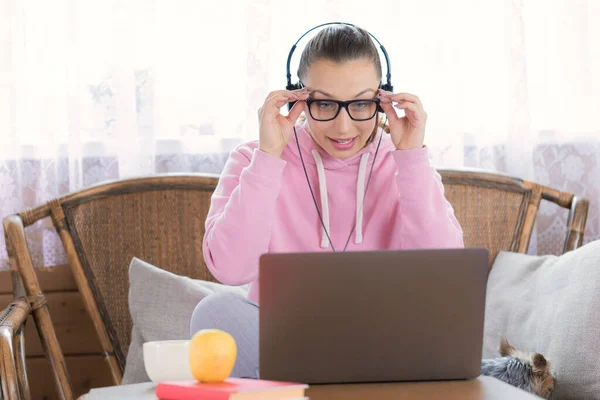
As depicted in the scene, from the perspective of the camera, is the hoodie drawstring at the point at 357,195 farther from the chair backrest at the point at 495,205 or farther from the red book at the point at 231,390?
the red book at the point at 231,390

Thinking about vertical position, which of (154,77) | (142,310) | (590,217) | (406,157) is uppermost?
(154,77)

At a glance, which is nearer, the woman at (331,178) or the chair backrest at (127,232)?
the woman at (331,178)

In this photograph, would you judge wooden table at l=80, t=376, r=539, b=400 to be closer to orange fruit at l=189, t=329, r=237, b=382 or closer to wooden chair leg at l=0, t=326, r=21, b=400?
orange fruit at l=189, t=329, r=237, b=382

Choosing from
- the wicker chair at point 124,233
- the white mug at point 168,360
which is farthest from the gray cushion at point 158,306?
the white mug at point 168,360

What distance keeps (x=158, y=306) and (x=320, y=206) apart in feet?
1.63

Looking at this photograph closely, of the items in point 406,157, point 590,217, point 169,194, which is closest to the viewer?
point 406,157

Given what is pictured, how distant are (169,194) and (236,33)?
1.50 ft

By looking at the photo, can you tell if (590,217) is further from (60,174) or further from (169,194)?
(60,174)

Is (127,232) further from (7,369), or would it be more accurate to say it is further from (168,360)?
(168,360)

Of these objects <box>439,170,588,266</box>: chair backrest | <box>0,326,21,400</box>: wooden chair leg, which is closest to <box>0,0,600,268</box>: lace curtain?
<box>439,170,588,266</box>: chair backrest

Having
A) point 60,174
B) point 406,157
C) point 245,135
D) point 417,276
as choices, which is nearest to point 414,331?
point 417,276

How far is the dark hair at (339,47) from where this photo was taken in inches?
57.4

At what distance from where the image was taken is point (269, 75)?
2.00 meters

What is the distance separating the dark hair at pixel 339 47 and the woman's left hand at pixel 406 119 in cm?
8
